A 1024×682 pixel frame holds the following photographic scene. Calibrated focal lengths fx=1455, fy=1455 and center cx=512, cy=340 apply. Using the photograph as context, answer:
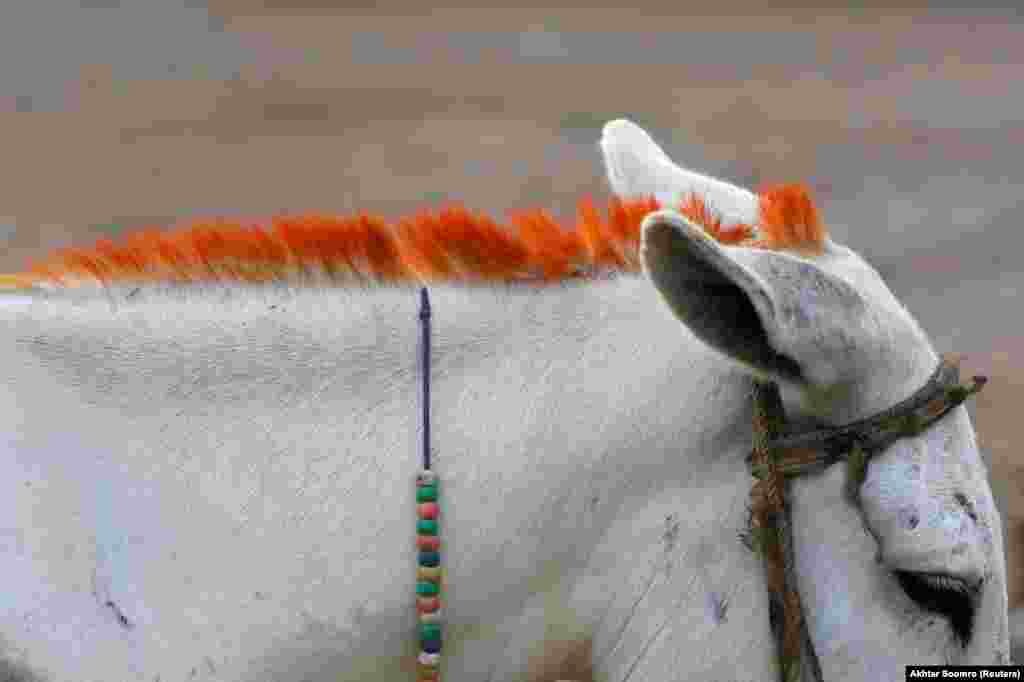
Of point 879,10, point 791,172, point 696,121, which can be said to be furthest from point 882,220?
point 879,10

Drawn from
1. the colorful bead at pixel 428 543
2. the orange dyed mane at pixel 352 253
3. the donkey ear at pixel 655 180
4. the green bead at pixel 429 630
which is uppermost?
the donkey ear at pixel 655 180

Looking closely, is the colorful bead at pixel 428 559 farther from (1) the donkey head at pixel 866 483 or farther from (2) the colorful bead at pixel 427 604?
(1) the donkey head at pixel 866 483

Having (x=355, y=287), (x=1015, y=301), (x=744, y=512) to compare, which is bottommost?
(x=744, y=512)

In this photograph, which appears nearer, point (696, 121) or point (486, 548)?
point (486, 548)

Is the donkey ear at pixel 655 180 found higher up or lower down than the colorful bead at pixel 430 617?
higher up

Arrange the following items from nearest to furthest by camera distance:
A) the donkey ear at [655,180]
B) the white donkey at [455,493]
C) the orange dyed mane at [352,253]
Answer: the white donkey at [455,493] < the orange dyed mane at [352,253] < the donkey ear at [655,180]

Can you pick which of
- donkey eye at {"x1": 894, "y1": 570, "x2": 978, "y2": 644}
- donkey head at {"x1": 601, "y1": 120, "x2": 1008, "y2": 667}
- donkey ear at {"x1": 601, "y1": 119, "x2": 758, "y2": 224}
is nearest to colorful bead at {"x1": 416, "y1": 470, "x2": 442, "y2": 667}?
donkey head at {"x1": 601, "y1": 120, "x2": 1008, "y2": 667}

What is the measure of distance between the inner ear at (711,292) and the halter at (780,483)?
5.1 inches

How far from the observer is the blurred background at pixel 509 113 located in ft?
33.9

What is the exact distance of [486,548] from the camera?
8.14 ft

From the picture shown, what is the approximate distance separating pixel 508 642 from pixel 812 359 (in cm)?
72

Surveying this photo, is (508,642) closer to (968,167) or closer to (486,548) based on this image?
(486,548)

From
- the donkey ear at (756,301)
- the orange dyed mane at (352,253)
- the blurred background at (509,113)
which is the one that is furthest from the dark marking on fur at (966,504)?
the blurred background at (509,113)

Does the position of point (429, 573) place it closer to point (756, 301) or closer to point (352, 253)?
point (352, 253)
